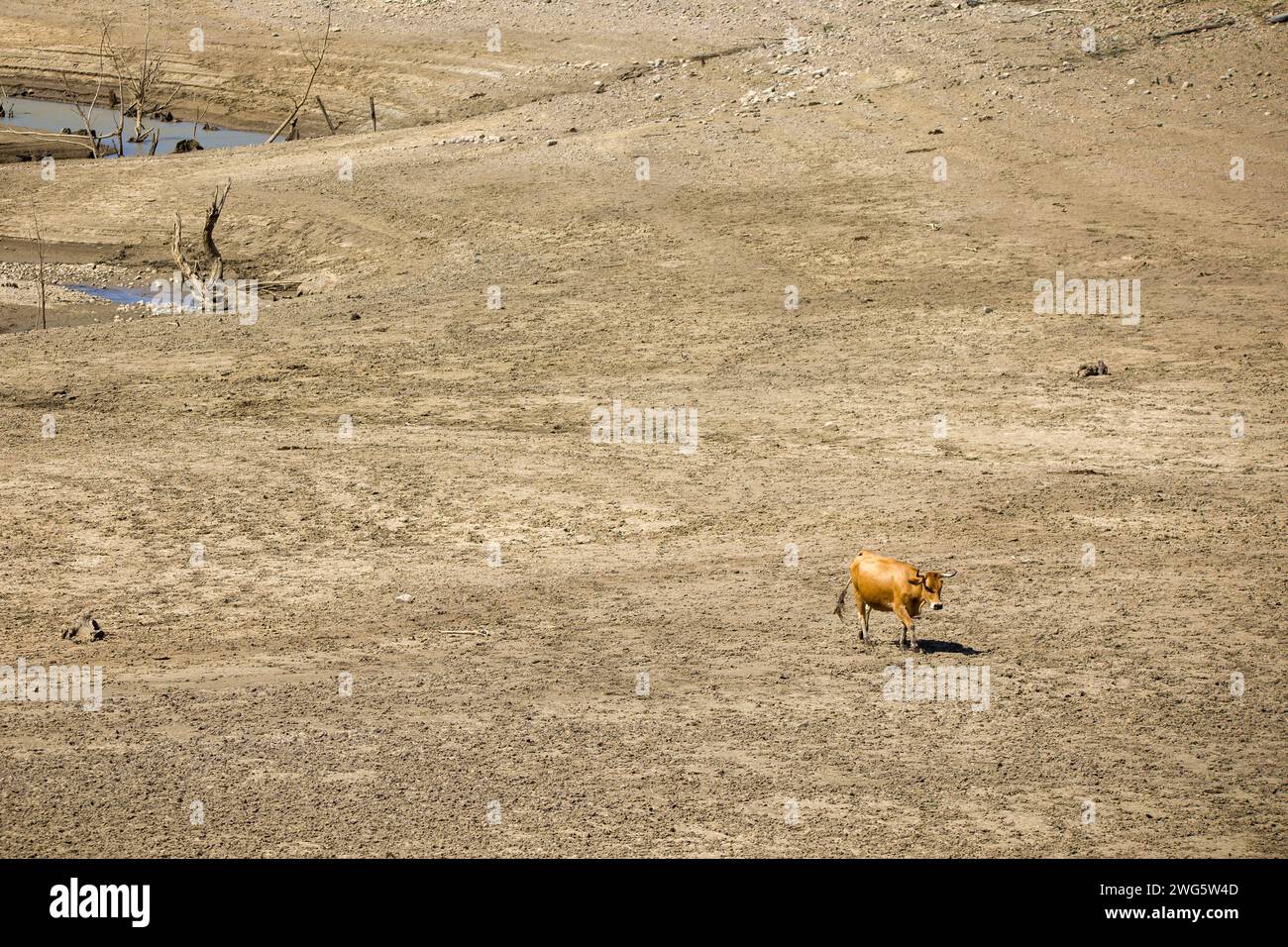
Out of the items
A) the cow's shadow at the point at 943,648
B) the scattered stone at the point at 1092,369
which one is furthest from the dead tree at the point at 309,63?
the cow's shadow at the point at 943,648

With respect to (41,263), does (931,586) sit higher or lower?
lower

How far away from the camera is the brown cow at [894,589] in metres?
10.9

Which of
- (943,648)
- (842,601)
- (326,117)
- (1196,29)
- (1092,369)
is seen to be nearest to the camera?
(943,648)

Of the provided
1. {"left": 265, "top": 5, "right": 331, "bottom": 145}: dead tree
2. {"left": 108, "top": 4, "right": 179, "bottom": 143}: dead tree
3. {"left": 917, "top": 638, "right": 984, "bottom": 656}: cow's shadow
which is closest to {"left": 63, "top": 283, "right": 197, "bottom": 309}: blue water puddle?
{"left": 265, "top": 5, "right": 331, "bottom": 145}: dead tree

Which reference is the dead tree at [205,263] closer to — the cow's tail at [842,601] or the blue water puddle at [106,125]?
the blue water puddle at [106,125]

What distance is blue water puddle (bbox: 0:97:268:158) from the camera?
36938 millimetres

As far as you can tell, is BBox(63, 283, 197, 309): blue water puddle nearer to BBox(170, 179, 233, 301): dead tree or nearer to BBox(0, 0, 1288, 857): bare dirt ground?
BBox(170, 179, 233, 301): dead tree

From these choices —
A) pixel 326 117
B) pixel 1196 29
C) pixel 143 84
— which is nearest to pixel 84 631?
pixel 326 117

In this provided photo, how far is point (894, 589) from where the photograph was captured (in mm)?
11023

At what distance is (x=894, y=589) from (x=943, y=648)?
69cm

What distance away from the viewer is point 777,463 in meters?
15.8

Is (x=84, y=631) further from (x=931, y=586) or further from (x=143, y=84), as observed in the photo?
(x=143, y=84)

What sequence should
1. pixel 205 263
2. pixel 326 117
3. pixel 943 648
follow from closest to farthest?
pixel 943 648
pixel 205 263
pixel 326 117
